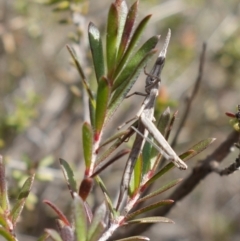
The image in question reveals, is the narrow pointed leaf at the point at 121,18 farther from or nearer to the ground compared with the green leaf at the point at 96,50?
farther from the ground

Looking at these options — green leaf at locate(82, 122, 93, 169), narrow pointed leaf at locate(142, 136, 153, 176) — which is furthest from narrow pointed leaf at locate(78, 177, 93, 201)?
narrow pointed leaf at locate(142, 136, 153, 176)

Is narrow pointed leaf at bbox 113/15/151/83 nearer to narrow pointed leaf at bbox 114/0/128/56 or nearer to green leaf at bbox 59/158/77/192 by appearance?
narrow pointed leaf at bbox 114/0/128/56

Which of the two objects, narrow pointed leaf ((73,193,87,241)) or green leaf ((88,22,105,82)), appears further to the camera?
green leaf ((88,22,105,82))

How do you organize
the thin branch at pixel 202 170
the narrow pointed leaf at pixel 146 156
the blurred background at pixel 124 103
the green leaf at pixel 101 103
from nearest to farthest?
the green leaf at pixel 101 103, the narrow pointed leaf at pixel 146 156, the thin branch at pixel 202 170, the blurred background at pixel 124 103

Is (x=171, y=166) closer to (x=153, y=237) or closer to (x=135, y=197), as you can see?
(x=135, y=197)

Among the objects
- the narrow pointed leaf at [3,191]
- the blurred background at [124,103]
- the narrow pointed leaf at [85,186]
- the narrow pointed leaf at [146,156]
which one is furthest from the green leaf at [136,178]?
the blurred background at [124,103]

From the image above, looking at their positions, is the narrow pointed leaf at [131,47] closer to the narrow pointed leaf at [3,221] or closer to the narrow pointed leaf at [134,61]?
the narrow pointed leaf at [134,61]
